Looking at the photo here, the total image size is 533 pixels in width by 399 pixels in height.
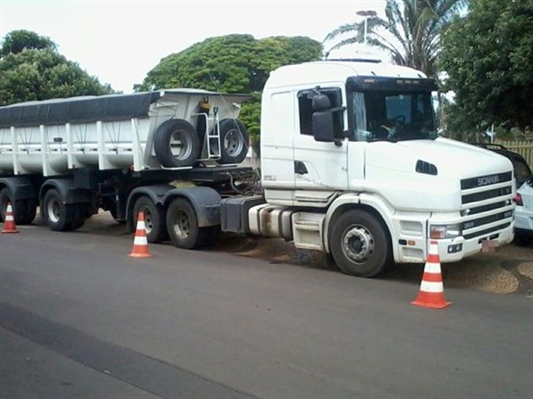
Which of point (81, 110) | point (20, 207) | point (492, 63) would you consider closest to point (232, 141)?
point (81, 110)

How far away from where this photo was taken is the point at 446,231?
9.30 m

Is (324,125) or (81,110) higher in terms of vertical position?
(81,110)

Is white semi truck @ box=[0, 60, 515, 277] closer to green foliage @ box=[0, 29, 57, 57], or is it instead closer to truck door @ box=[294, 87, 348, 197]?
truck door @ box=[294, 87, 348, 197]

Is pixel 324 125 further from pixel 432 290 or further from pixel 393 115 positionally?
pixel 432 290

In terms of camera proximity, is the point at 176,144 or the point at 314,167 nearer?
the point at 314,167

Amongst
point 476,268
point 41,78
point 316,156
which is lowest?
point 476,268

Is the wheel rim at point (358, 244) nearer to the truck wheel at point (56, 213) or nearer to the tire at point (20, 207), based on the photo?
the truck wheel at point (56, 213)

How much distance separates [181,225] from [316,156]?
3.84 meters

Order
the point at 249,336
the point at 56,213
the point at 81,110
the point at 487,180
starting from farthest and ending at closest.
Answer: the point at 56,213
the point at 81,110
the point at 487,180
the point at 249,336

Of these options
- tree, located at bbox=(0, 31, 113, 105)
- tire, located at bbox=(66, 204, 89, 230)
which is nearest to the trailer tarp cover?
tire, located at bbox=(66, 204, 89, 230)

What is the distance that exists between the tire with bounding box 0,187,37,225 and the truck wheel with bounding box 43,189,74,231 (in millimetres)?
1156

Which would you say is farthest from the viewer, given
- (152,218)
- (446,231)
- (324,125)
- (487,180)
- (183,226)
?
(152,218)

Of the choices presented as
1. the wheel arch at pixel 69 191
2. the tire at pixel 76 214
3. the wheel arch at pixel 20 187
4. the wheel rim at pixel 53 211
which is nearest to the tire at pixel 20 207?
the wheel arch at pixel 20 187

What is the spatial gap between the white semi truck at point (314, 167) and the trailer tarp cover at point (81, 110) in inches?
1.6
